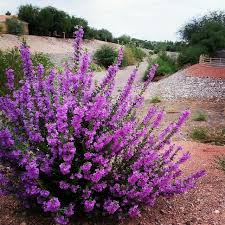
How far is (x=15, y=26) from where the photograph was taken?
135ft

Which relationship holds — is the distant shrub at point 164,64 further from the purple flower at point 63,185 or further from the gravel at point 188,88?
the purple flower at point 63,185

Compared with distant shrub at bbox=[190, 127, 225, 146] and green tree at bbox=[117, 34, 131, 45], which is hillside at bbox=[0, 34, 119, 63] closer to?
green tree at bbox=[117, 34, 131, 45]

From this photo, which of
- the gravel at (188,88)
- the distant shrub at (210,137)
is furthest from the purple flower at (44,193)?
the gravel at (188,88)

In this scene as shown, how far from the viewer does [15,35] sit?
40.4 metres

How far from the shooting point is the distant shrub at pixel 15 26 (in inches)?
1615

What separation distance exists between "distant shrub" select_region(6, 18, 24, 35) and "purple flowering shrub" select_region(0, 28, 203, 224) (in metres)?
38.0

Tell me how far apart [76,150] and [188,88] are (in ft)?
52.8

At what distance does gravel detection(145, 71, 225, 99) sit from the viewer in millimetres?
18281

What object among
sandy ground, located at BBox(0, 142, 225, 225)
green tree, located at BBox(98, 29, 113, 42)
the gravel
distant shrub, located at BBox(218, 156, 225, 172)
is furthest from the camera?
green tree, located at BBox(98, 29, 113, 42)

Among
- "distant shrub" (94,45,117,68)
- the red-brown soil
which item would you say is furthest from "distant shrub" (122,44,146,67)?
the red-brown soil

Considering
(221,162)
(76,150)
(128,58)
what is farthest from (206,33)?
(76,150)

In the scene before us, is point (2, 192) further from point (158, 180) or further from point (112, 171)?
point (158, 180)

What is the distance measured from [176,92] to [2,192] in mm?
15216

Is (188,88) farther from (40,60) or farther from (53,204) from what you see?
(53,204)
